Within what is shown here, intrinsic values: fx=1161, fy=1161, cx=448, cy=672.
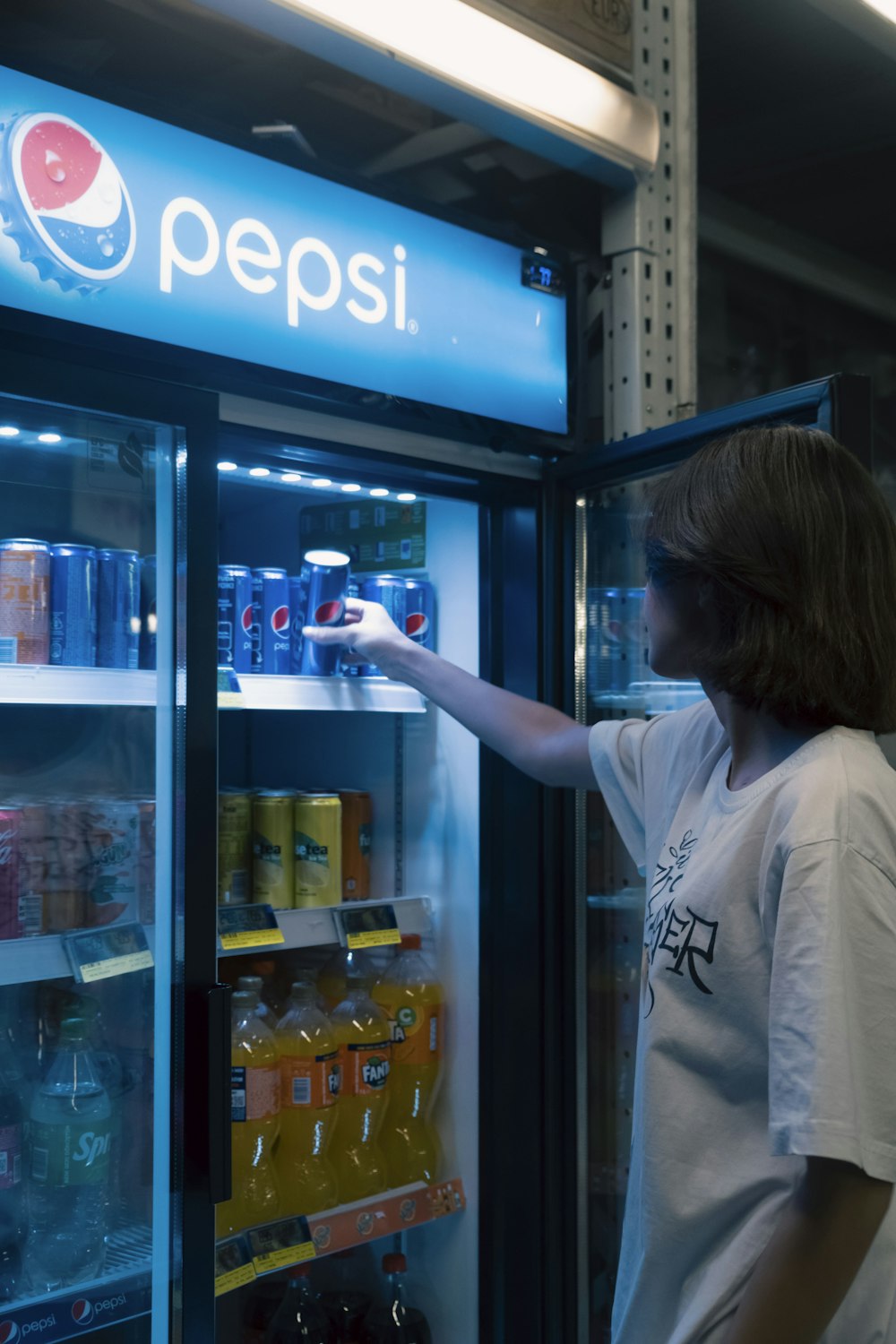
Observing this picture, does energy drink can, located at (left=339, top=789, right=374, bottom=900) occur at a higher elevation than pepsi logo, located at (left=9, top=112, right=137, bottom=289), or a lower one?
lower

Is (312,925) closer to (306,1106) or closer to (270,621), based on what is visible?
(306,1106)

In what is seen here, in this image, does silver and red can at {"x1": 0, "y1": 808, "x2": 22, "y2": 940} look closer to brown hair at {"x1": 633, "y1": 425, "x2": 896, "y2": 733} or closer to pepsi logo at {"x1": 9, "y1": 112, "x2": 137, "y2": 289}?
pepsi logo at {"x1": 9, "y1": 112, "x2": 137, "y2": 289}

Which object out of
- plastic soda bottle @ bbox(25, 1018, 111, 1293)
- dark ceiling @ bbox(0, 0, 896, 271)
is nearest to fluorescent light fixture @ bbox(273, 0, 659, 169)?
dark ceiling @ bbox(0, 0, 896, 271)

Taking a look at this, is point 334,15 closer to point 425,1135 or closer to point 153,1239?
point 153,1239

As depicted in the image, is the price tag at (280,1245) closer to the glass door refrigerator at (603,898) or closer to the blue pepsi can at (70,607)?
the glass door refrigerator at (603,898)

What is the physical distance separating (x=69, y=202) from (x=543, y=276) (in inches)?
36.7

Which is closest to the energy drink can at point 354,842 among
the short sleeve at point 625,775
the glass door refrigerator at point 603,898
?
the glass door refrigerator at point 603,898

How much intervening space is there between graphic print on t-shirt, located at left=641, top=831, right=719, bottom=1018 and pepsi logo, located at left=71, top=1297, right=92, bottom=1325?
882 mm

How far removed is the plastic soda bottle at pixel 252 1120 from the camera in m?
1.99

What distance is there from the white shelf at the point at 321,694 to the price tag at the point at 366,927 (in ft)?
1.25

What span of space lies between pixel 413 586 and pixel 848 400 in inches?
38.6

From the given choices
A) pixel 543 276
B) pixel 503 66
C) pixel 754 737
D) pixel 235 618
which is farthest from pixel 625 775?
pixel 503 66

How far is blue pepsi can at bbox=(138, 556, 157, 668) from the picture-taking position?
5.86 feet

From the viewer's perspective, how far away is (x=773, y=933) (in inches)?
44.6
